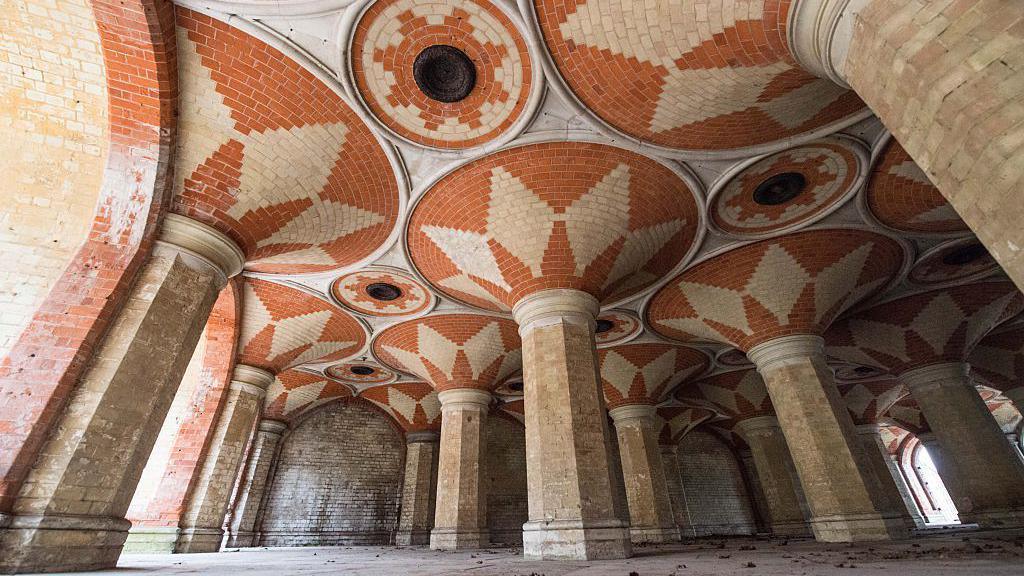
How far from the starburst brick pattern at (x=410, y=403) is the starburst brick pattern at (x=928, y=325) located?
36.2 feet

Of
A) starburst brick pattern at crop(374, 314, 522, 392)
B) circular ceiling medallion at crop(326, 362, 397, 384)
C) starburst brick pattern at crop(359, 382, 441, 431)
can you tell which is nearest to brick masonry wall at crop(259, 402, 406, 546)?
starburst brick pattern at crop(359, 382, 441, 431)

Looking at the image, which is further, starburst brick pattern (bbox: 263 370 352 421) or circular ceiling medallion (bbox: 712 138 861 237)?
starburst brick pattern (bbox: 263 370 352 421)

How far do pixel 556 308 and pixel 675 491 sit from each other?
11.2m

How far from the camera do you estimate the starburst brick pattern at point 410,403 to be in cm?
1379

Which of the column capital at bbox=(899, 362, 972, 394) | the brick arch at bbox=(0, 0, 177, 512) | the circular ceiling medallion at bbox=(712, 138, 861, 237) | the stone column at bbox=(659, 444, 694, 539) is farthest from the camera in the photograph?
the stone column at bbox=(659, 444, 694, 539)

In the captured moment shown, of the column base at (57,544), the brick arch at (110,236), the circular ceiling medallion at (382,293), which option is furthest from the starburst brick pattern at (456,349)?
the column base at (57,544)

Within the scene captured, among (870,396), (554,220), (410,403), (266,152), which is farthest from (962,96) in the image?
(870,396)

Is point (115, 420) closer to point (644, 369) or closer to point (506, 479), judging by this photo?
point (644, 369)

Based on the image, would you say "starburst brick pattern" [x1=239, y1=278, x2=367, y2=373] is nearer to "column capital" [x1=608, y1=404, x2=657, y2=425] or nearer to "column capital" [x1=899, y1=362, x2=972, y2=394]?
"column capital" [x1=608, y1=404, x2=657, y2=425]

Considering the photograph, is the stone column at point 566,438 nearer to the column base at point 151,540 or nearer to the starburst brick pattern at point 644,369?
the starburst brick pattern at point 644,369

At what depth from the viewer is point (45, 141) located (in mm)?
5047

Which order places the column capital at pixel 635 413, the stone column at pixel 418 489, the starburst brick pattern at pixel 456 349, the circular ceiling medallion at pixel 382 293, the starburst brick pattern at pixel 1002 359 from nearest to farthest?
the circular ceiling medallion at pixel 382 293, the starburst brick pattern at pixel 456 349, the starburst brick pattern at pixel 1002 359, the column capital at pixel 635 413, the stone column at pixel 418 489

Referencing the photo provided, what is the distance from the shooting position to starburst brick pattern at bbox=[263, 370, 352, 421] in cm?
1282

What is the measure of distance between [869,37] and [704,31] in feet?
5.95
